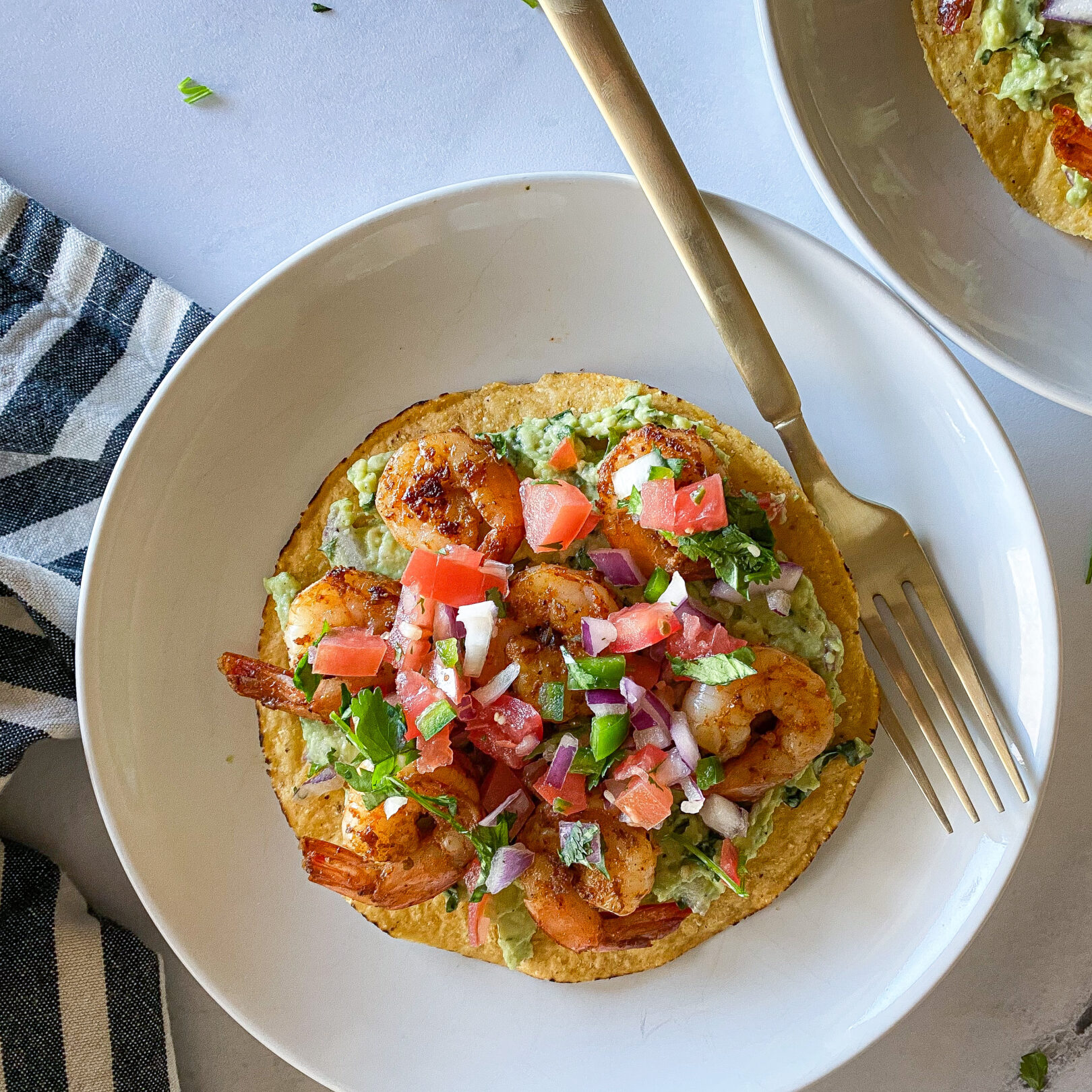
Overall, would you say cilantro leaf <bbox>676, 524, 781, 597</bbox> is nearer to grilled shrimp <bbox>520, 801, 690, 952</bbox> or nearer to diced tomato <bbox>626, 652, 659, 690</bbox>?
diced tomato <bbox>626, 652, 659, 690</bbox>

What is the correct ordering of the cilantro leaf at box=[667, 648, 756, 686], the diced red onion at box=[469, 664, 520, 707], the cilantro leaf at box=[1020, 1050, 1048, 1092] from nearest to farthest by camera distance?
the cilantro leaf at box=[667, 648, 756, 686]
the diced red onion at box=[469, 664, 520, 707]
the cilantro leaf at box=[1020, 1050, 1048, 1092]

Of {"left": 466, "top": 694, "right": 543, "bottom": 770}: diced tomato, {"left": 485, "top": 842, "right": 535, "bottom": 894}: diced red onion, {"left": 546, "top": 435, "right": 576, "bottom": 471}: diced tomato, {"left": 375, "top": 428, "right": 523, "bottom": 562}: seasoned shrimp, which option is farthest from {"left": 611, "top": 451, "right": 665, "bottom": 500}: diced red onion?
{"left": 485, "top": 842, "right": 535, "bottom": 894}: diced red onion

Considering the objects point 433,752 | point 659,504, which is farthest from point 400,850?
point 659,504

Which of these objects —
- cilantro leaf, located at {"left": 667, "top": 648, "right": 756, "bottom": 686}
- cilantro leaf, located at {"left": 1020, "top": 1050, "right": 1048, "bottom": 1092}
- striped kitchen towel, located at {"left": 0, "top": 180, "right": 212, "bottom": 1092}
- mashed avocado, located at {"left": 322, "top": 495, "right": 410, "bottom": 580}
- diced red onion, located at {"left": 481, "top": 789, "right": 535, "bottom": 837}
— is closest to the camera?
cilantro leaf, located at {"left": 667, "top": 648, "right": 756, "bottom": 686}

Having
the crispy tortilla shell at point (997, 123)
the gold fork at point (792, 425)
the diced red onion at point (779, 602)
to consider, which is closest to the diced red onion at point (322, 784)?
the diced red onion at point (779, 602)

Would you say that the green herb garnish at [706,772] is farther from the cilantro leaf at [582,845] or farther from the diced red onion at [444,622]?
the diced red onion at [444,622]

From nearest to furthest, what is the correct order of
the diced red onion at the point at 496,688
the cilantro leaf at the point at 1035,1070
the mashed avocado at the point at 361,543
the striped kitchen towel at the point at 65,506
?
the diced red onion at the point at 496,688 < the mashed avocado at the point at 361,543 < the striped kitchen towel at the point at 65,506 < the cilantro leaf at the point at 1035,1070

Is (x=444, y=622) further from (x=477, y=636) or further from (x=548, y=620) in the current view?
(x=548, y=620)
